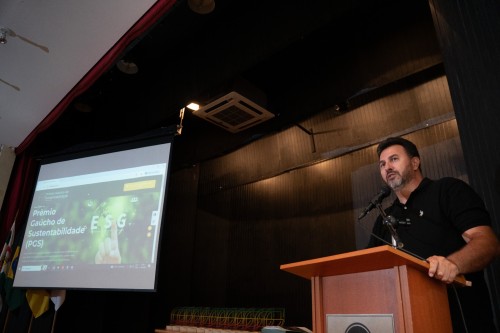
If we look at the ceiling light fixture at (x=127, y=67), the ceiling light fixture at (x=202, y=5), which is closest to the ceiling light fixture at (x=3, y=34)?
the ceiling light fixture at (x=127, y=67)

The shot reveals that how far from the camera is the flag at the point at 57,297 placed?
3146 millimetres

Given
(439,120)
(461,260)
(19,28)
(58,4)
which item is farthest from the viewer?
(439,120)

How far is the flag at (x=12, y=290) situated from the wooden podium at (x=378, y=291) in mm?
3131

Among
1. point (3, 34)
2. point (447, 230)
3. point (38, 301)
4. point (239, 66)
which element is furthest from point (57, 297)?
point (447, 230)

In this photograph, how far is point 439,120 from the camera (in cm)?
295

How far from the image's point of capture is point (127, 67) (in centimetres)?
362

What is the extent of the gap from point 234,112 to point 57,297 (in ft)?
7.90

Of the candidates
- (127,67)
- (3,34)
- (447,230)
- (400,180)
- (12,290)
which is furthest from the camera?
(127,67)

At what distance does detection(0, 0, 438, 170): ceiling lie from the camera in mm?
2799

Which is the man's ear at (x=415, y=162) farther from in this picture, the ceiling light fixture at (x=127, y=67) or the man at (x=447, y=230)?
the ceiling light fixture at (x=127, y=67)

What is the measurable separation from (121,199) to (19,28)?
147 centimetres

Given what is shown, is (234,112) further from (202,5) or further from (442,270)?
(442,270)

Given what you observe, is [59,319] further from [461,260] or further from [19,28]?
[461,260]

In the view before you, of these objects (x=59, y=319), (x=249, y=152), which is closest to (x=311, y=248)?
(x=249, y=152)
